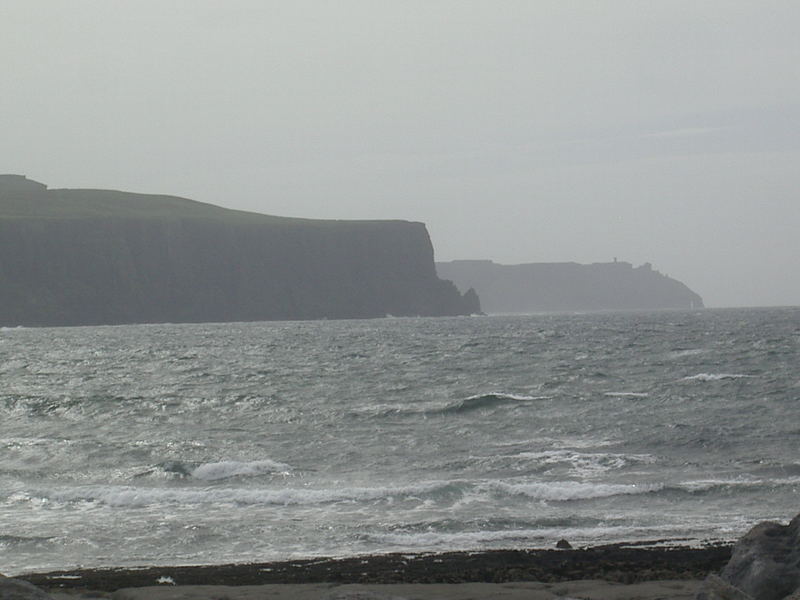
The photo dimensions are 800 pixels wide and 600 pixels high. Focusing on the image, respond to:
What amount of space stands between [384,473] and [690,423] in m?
10.8

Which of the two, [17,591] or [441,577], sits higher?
[17,591]

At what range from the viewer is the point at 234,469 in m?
27.3

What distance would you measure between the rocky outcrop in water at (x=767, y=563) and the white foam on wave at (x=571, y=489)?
9850mm

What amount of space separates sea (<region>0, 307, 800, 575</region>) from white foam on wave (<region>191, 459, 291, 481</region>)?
0.07 meters

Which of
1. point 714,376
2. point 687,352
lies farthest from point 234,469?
point 687,352

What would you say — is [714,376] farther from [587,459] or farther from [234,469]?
[234,469]

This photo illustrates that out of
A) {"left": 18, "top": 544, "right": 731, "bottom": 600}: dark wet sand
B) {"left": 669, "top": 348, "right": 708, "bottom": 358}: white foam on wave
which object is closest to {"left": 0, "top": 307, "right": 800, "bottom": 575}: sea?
{"left": 18, "top": 544, "right": 731, "bottom": 600}: dark wet sand

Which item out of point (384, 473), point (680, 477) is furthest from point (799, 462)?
point (384, 473)

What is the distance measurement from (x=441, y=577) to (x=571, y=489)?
8712 millimetres

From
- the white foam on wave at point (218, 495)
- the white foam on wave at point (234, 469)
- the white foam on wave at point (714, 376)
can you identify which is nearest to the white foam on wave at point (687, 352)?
the white foam on wave at point (714, 376)

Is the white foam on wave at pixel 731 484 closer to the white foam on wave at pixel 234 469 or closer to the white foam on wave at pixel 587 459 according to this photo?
the white foam on wave at pixel 587 459

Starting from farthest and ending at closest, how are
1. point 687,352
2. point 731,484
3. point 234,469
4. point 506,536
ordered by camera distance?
point 687,352
point 234,469
point 731,484
point 506,536

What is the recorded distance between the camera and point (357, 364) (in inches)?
2371

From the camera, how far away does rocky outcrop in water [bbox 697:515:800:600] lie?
39.0ft
